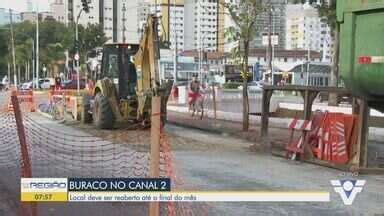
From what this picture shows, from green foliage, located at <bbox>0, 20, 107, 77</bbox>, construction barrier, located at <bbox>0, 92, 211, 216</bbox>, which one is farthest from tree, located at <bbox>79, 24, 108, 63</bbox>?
construction barrier, located at <bbox>0, 92, 211, 216</bbox>

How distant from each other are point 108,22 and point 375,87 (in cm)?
7100

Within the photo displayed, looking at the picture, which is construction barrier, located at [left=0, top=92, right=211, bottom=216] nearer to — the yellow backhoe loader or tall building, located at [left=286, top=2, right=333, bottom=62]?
the yellow backhoe loader

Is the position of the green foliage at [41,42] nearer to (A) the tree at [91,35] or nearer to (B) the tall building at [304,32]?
(A) the tree at [91,35]

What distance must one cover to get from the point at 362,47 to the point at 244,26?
18313mm

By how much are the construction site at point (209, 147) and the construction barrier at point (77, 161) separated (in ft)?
0.09

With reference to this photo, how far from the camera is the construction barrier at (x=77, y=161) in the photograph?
23.9 ft

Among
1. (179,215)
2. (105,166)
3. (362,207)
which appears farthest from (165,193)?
(105,166)

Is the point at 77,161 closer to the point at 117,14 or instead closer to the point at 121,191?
the point at 121,191

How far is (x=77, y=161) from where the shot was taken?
13.8m

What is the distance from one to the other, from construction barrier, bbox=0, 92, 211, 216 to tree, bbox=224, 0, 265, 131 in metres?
4.05

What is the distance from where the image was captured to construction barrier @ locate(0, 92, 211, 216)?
729 cm

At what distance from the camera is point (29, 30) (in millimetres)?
117438

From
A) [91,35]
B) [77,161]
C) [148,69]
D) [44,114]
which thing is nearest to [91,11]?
[91,35]

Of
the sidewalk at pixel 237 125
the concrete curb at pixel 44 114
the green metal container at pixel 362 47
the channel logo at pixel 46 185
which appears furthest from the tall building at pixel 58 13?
the green metal container at pixel 362 47
